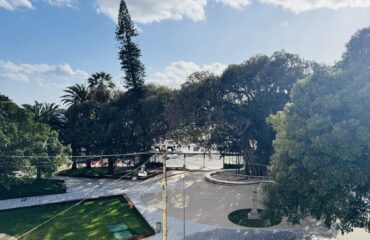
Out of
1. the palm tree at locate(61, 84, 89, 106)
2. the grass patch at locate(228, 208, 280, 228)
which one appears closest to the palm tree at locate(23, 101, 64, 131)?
the palm tree at locate(61, 84, 89, 106)

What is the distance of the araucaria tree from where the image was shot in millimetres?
12406

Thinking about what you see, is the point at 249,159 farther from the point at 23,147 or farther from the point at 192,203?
the point at 23,147

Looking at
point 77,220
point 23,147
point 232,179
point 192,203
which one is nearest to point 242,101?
point 232,179

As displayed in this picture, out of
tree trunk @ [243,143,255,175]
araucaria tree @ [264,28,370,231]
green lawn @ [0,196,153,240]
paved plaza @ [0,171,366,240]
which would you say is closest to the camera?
araucaria tree @ [264,28,370,231]

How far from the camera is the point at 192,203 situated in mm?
22469

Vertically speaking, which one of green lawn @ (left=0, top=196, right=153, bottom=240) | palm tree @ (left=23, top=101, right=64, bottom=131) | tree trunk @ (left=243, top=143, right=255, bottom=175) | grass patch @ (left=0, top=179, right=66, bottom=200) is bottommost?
green lawn @ (left=0, top=196, right=153, bottom=240)

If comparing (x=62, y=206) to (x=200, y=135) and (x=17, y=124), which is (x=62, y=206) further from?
(x=200, y=135)

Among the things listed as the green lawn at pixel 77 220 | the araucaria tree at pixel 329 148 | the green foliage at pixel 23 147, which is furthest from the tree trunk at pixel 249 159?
the green foliage at pixel 23 147

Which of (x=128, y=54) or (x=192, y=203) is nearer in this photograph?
(x=192, y=203)

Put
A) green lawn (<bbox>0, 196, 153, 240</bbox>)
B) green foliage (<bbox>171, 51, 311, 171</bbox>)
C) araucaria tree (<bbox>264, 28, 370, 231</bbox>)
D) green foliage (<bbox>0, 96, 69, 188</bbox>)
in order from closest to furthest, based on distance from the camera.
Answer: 1. araucaria tree (<bbox>264, 28, 370, 231</bbox>)
2. green lawn (<bbox>0, 196, 153, 240</bbox>)
3. green foliage (<bbox>0, 96, 69, 188</bbox>)
4. green foliage (<bbox>171, 51, 311, 171</bbox>)

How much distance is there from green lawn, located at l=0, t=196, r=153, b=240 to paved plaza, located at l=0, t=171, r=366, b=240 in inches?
37.3

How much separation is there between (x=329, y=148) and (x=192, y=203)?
1218cm

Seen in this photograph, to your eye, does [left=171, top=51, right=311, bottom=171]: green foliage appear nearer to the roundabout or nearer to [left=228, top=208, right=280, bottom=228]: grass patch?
the roundabout

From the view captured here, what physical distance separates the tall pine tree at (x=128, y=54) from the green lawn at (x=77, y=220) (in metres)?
15.9
